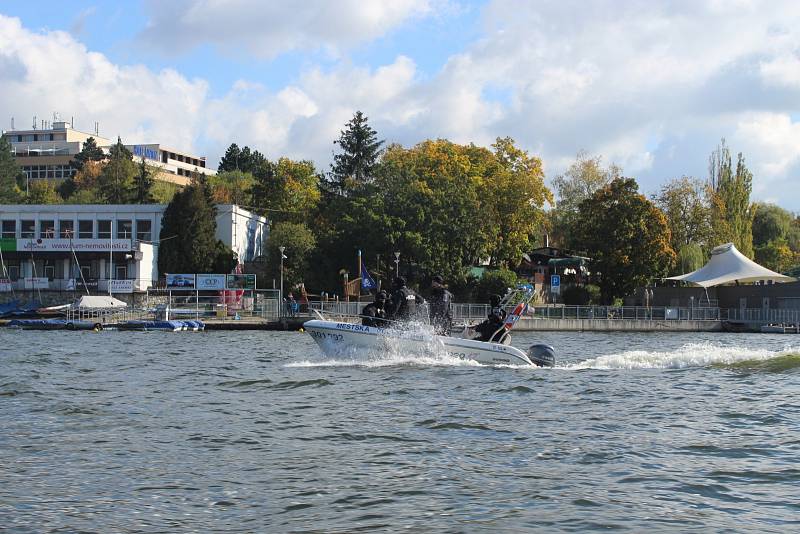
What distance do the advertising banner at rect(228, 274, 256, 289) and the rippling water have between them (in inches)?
1640

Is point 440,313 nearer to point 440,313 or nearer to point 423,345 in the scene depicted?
point 440,313

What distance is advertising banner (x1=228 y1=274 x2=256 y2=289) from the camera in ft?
209

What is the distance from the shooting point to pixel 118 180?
96750mm

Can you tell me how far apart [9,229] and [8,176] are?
121 ft

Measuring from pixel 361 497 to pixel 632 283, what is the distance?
61590 mm

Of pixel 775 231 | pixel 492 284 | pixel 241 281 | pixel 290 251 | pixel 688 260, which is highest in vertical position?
pixel 775 231

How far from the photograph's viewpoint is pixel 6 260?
71.4 m

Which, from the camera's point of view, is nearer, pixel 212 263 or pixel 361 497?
pixel 361 497

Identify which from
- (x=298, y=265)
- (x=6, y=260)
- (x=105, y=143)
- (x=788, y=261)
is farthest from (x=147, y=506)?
(x=105, y=143)

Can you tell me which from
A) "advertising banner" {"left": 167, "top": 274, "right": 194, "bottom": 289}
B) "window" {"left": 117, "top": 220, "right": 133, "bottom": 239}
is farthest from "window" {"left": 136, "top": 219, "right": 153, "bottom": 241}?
"advertising banner" {"left": 167, "top": 274, "right": 194, "bottom": 289}

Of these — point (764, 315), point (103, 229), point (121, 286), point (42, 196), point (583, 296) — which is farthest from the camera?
point (42, 196)

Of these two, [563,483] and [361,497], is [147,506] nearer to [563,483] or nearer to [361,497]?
[361,497]

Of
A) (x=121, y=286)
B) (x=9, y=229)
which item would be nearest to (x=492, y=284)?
(x=121, y=286)

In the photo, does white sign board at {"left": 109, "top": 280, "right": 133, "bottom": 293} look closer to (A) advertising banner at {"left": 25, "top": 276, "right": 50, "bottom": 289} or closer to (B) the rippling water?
(A) advertising banner at {"left": 25, "top": 276, "right": 50, "bottom": 289}
